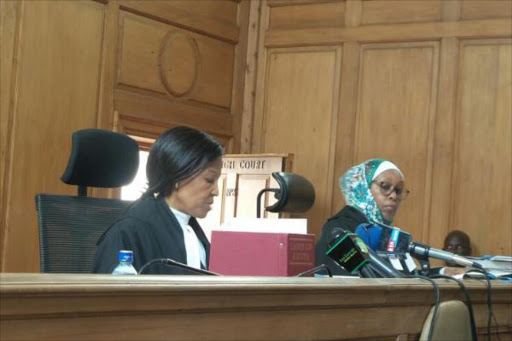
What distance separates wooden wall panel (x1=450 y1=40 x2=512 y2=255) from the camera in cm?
562

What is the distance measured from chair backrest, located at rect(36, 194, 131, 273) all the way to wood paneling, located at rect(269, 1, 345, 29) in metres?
3.59

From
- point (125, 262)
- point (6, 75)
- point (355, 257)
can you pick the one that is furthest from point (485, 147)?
point (125, 262)

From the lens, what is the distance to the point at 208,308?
1454 millimetres

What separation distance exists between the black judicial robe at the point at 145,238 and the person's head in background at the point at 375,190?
127 centimetres

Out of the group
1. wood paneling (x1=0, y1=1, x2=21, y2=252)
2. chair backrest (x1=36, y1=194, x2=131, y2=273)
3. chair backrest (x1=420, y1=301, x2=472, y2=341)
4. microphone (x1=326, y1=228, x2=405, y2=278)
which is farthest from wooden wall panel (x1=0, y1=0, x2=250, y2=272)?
chair backrest (x1=420, y1=301, x2=472, y2=341)

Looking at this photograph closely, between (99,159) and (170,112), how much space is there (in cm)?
287

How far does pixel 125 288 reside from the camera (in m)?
1.28

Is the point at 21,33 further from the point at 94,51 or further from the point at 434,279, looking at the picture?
the point at 434,279

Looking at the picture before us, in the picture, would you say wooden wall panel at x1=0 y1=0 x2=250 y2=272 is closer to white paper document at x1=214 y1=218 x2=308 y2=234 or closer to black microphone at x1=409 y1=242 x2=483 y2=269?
white paper document at x1=214 y1=218 x2=308 y2=234

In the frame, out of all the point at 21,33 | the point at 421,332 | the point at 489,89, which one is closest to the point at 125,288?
the point at 421,332

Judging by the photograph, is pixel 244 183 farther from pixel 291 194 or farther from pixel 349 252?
pixel 349 252

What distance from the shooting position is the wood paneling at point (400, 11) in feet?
19.6

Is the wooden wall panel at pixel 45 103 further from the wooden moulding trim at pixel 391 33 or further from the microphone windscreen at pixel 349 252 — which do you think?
the microphone windscreen at pixel 349 252

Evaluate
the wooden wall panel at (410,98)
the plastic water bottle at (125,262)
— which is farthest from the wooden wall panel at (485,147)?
the plastic water bottle at (125,262)
